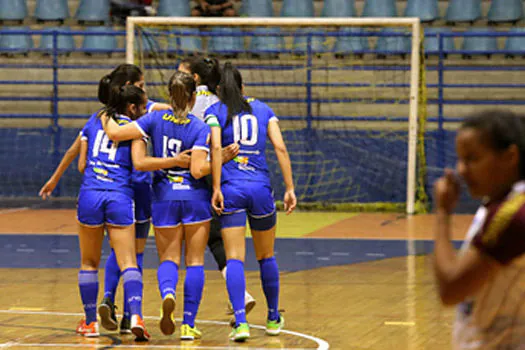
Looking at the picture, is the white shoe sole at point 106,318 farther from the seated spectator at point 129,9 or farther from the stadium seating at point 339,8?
the stadium seating at point 339,8

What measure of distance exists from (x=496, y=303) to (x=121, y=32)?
12310 millimetres

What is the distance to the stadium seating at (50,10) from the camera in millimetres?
15609

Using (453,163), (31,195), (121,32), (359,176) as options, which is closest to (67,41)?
(121,32)

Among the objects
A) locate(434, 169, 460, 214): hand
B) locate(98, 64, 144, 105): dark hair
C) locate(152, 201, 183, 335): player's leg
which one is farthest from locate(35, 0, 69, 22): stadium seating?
locate(434, 169, 460, 214): hand

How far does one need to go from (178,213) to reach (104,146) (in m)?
0.67

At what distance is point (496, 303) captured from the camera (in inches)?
102

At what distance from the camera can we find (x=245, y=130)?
5926 mm

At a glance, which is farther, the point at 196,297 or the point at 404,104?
the point at 404,104

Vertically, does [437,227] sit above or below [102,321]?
above

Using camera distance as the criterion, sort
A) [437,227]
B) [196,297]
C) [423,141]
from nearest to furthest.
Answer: [437,227] < [196,297] < [423,141]

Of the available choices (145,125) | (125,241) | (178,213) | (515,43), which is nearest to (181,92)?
(145,125)

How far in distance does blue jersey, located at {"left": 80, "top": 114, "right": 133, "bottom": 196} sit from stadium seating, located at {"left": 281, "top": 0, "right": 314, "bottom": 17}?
9.62 meters

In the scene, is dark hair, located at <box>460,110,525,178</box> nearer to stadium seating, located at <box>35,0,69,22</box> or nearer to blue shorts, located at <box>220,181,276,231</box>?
blue shorts, located at <box>220,181,276,231</box>

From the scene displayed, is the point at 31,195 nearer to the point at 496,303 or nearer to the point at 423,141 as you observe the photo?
the point at 423,141
